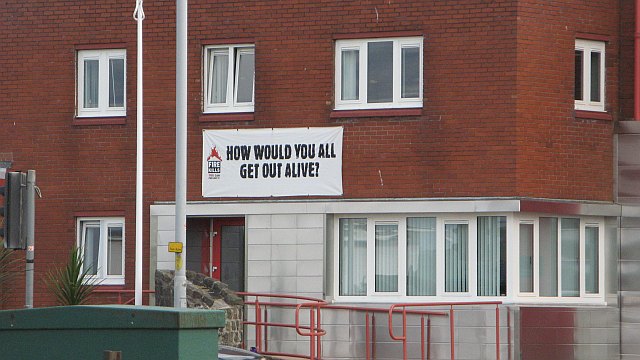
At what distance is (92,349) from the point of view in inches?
325

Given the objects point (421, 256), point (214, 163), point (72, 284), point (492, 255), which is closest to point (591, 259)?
point (492, 255)

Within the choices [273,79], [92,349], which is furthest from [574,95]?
[92,349]

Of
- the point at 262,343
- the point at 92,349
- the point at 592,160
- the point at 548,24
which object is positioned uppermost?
the point at 548,24

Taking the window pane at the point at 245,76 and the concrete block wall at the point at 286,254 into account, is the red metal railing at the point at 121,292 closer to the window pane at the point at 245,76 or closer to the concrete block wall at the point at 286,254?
the concrete block wall at the point at 286,254

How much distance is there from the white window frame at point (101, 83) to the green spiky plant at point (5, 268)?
283 centimetres

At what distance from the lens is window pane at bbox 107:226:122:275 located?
2352 cm

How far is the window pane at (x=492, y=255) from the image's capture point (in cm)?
2141

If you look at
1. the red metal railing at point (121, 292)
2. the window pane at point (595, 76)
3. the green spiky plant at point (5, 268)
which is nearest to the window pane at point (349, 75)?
the window pane at point (595, 76)

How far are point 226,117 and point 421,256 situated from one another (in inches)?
161

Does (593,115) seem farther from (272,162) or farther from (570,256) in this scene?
(272,162)

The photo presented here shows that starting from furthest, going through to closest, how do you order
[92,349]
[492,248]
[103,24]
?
1. [103,24]
2. [492,248]
3. [92,349]

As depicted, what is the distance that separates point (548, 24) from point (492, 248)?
3743mm

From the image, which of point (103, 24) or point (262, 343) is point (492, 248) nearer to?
point (262, 343)

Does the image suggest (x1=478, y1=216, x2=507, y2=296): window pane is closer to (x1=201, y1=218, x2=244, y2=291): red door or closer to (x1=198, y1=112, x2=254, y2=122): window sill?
(x1=201, y1=218, x2=244, y2=291): red door
